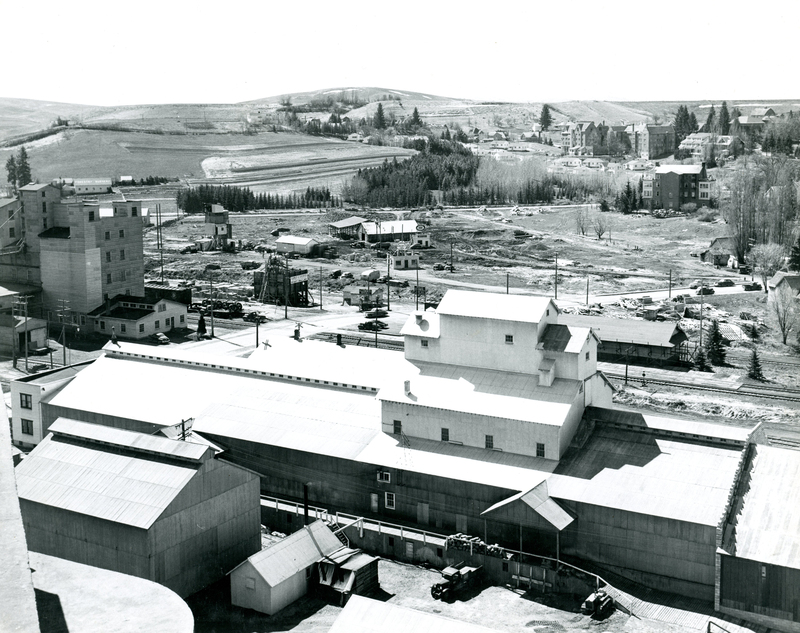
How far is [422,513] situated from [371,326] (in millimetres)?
41446

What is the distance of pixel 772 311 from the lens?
8450 cm

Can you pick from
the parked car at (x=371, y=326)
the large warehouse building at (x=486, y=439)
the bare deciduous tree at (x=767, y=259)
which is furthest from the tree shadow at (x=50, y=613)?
the bare deciduous tree at (x=767, y=259)

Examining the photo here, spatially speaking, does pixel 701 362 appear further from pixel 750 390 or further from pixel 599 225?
pixel 599 225

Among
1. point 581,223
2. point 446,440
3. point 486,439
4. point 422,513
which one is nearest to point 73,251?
point 446,440

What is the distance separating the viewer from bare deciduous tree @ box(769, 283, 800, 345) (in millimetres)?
78812

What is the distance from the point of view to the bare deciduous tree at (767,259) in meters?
106

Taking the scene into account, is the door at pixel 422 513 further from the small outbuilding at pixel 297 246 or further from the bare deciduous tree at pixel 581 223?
the bare deciduous tree at pixel 581 223

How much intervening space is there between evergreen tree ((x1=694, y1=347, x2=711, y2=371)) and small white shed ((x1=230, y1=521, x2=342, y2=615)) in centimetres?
4197

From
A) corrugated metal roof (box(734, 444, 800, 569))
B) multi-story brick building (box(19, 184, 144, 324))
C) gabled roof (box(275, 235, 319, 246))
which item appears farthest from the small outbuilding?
corrugated metal roof (box(734, 444, 800, 569))

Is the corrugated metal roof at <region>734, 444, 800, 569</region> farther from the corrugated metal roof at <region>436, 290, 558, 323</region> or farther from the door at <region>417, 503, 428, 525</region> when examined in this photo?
the door at <region>417, 503, 428, 525</region>

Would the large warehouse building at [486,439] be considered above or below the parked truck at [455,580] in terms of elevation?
above

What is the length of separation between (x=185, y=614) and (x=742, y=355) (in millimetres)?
59296

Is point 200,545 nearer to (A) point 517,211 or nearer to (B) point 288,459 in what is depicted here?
(B) point 288,459

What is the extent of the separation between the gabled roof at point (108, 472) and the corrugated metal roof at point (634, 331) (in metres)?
41.5
